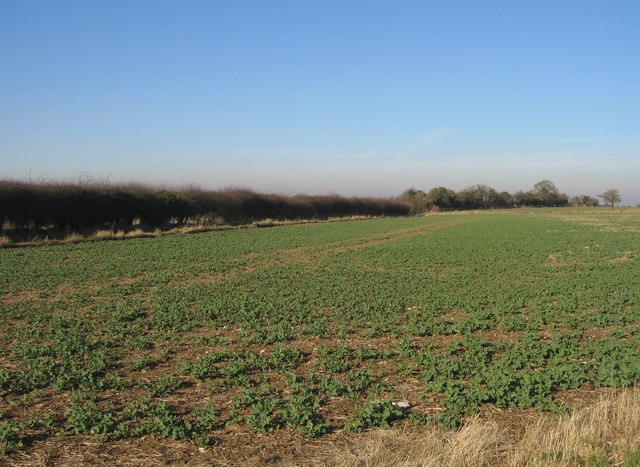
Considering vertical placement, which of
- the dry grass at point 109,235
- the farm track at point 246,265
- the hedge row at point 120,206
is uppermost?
the hedge row at point 120,206

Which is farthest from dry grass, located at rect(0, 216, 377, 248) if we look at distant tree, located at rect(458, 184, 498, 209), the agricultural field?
distant tree, located at rect(458, 184, 498, 209)

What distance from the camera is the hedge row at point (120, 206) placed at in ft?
97.5

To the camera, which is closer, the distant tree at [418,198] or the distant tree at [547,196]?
the distant tree at [418,198]

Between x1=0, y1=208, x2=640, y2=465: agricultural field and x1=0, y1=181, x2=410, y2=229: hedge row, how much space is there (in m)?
13.8

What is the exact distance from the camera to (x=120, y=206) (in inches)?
1449

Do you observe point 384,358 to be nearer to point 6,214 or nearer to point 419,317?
point 419,317

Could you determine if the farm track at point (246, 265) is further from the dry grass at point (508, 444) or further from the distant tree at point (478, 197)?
the distant tree at point (478, 197)

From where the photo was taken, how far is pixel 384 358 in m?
8.28

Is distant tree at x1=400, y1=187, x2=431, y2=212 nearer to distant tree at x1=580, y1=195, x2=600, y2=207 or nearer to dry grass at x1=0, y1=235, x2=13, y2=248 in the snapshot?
distant tree at x1=580, y1=195, x2=600, y2=207

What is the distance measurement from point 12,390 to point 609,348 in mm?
9019

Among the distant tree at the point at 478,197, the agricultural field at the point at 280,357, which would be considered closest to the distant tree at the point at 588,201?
the distant tree at the point at 478,197

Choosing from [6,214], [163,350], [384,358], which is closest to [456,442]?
[384,358]

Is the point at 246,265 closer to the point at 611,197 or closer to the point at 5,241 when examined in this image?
the point at 5,241

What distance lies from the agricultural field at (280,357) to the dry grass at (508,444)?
23 cm
